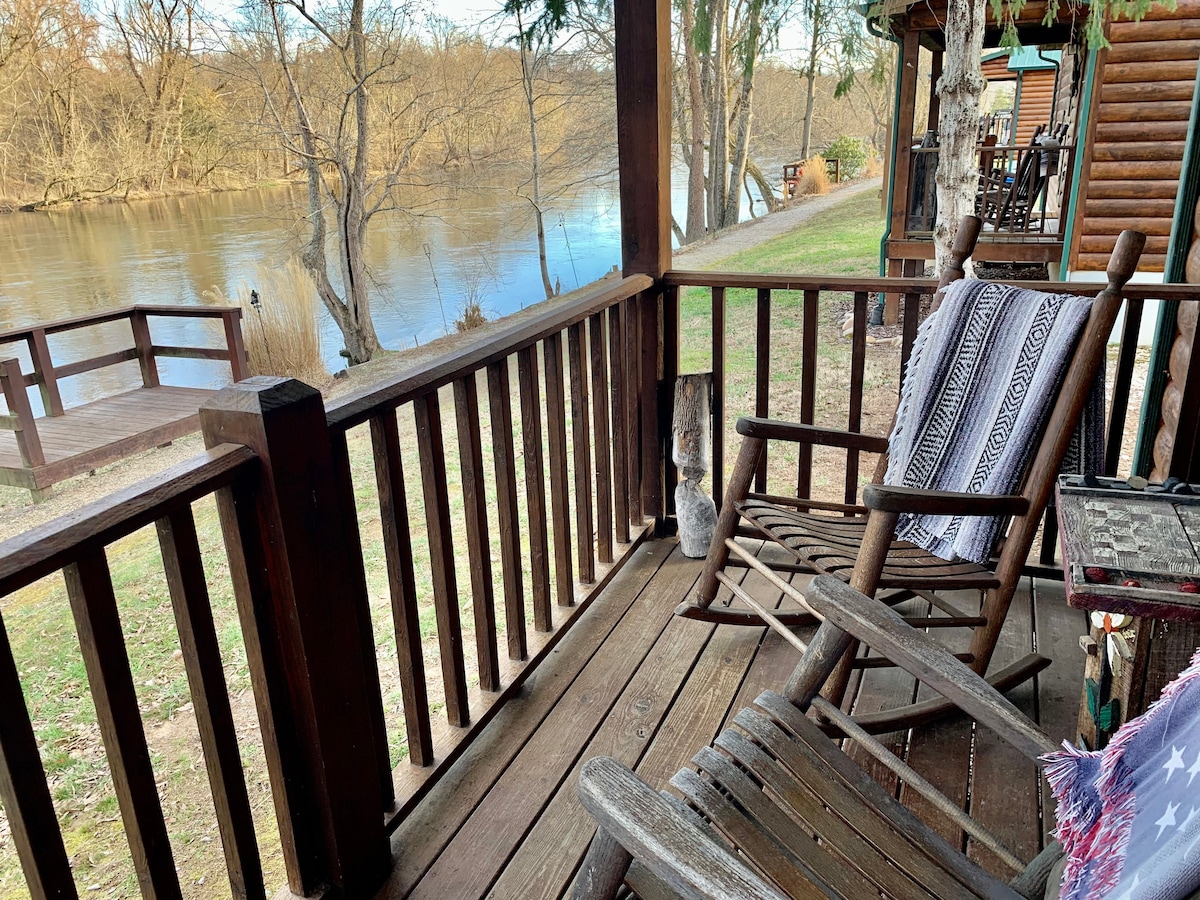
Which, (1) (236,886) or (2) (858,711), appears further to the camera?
(2) (858,711)

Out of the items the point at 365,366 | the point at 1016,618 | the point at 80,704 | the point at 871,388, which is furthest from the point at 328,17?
the point at 1016,618

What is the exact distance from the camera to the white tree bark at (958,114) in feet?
14.5

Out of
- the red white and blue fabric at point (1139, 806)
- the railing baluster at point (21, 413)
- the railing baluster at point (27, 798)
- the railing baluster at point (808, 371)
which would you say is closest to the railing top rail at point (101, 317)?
the railing baluster at point (21, 413)

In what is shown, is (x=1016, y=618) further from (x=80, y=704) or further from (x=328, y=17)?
(x=328, y=17)

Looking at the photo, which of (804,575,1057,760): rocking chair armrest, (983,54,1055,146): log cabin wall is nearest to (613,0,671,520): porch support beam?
(804,575,1057,760): rocking chair armrest

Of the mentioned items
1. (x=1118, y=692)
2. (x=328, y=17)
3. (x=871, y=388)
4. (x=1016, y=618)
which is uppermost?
(x=328, y=17)

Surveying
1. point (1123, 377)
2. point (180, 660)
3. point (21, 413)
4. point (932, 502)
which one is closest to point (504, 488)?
point (932, 502)

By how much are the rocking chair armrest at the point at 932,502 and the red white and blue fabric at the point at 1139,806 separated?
67 cm

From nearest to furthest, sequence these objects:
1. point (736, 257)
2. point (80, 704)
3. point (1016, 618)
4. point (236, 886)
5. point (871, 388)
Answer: point (236, 886), point (1016, 618), point (80, 704), point (871, 388), point (736, 257)

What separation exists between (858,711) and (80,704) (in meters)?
3.54

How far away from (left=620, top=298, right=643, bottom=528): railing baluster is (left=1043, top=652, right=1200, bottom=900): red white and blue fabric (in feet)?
5.63

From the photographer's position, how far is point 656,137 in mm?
2424

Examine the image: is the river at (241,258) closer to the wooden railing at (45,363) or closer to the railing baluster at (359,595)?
the wooden railing at (45,363)

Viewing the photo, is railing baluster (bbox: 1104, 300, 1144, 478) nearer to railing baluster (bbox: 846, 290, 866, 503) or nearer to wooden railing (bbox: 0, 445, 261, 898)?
railing baluster (bbox: 846, 290, 866, 503)
